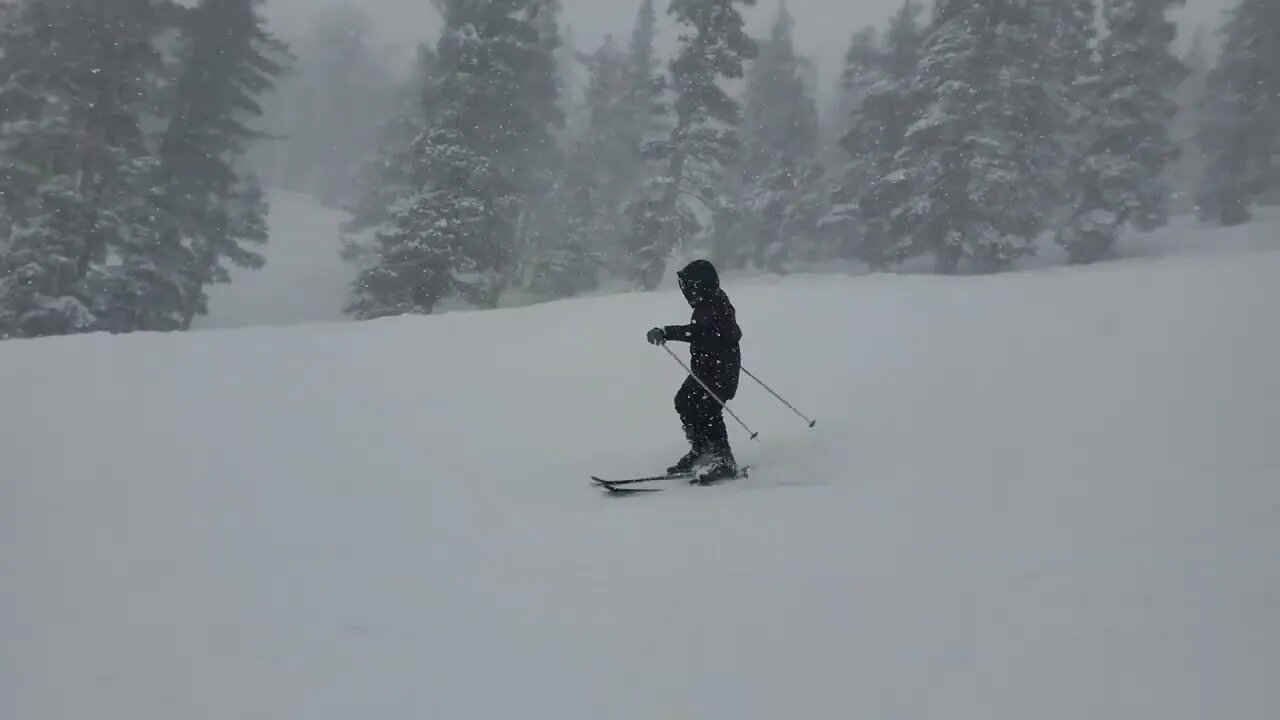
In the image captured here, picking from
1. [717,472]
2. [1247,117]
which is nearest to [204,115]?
[717,472]

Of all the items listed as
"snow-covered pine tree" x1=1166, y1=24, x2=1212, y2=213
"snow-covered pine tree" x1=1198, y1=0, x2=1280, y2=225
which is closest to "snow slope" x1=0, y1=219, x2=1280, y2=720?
"snow-covered pine tree" x1=1198, y1=0, x2=1280, y2=225

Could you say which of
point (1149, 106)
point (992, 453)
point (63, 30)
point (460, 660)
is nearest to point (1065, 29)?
point (1149, 106)

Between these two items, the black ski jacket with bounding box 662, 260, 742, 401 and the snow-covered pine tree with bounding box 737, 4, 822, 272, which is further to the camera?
the snow-covered pine tree with bounding box 737, 4, 822, 272

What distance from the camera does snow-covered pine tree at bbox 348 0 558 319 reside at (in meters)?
22.1

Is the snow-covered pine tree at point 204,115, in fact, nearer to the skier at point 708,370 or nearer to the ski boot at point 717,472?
the skier at point 708,370

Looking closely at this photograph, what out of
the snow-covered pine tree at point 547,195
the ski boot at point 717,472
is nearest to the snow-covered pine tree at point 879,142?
the snow-covered pine tree at point 547,195

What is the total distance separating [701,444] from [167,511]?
14.7ft

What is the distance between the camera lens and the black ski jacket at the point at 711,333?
7.05m

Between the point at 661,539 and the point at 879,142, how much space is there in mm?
30469

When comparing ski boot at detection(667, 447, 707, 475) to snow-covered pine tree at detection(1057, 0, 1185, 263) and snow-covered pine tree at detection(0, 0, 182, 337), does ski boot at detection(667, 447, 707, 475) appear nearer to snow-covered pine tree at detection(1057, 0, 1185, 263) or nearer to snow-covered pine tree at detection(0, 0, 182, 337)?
snow-covered pine tree at detection(0, 0, 182, 337)

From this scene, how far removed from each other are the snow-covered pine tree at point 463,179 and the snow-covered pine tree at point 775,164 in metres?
15.9

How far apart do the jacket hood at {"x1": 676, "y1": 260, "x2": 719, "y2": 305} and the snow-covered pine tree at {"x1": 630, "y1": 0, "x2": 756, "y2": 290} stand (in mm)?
20757

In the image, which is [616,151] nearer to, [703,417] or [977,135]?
[977,135]

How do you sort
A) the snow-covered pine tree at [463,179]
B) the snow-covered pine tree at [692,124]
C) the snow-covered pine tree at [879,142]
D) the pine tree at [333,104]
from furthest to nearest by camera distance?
1. the pine tree at [333,104]
2. the snow-covered pine tree at [879,142]
3. the snow-covered pine tree at [692,124]
4. the snow-covered pine tree at [463,179]
